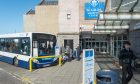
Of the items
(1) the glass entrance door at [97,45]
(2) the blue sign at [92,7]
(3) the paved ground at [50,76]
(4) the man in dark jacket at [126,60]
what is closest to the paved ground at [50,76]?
(3) the paved ground at [50,76]

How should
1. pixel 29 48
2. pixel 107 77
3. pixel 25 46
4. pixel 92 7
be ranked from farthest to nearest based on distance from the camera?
pixel 92 7 < pixel 25 46 < pixel 29 48 < pixel 107 77

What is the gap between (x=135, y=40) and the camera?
21641 mm

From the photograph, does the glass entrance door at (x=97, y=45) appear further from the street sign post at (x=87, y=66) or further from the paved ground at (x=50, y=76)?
the street sign post at (x=87, y=66)

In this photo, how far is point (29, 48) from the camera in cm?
2100

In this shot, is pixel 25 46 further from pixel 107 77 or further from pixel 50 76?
pixel 107 77

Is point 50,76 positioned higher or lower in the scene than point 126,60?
lower

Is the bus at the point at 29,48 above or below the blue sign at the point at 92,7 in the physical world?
below

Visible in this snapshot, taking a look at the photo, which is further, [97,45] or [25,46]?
[97,45]

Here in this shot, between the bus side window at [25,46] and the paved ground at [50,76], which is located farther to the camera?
the bus side window at [25,46]

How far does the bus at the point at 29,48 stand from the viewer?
69.1ft

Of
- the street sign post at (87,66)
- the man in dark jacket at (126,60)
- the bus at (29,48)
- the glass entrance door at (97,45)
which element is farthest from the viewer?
the glass entrance door at (97,45)

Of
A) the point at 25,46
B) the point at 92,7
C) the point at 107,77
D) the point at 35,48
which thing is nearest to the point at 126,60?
the point at 107,77

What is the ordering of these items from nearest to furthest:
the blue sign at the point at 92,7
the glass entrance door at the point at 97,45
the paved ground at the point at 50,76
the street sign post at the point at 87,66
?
the street sign post at the point at 87,66
the paved ground at the point at 50,76
the blue sign at the point at 92,7
the glass entrance door at the point at 97,45

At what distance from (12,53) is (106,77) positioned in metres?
16.8
